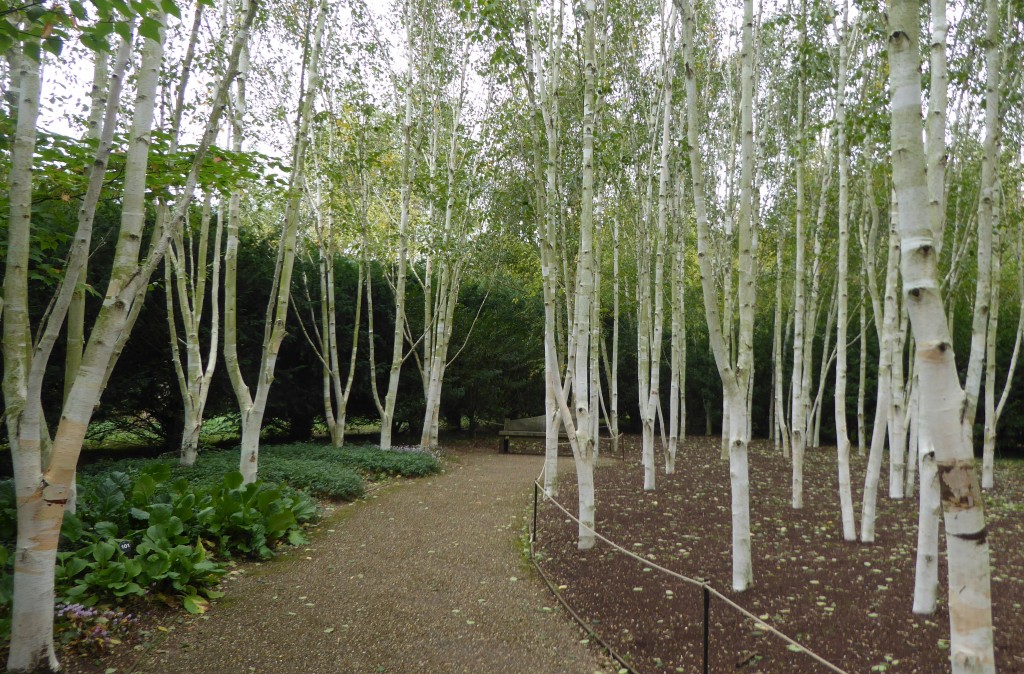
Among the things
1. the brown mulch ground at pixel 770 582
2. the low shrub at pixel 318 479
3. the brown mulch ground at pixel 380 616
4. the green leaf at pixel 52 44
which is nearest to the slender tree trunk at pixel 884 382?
the brown mulch ground at pixel 770 582

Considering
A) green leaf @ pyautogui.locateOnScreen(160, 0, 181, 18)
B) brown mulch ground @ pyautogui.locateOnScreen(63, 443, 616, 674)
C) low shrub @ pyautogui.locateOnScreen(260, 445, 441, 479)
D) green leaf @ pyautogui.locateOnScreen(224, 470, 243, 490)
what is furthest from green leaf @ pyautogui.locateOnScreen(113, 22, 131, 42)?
low shrub @ pyautogui.locateOnScreen(260, 445, 441, 479)

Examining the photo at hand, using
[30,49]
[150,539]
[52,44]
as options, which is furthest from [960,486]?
[150,539]

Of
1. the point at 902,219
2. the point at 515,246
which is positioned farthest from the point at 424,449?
the point at 902,219

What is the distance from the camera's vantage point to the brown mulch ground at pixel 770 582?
11.0 feet

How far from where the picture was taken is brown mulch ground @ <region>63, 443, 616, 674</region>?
11.4ft

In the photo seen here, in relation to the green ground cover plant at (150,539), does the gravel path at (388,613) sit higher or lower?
lower

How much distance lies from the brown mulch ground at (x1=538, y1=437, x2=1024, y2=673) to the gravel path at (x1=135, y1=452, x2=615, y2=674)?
15.8 inches

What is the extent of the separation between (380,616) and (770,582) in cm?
269

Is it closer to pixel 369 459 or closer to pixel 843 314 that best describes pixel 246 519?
pixel 369 459

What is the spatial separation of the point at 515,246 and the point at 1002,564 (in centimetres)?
1073

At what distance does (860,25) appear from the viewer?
654 cm

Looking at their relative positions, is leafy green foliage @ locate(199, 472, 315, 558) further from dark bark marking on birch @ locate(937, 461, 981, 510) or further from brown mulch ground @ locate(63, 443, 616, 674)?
dark bark marking on birch @ locate(937, 461, 981, 510)

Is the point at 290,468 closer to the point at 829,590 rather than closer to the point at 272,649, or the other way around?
the point at 272,649

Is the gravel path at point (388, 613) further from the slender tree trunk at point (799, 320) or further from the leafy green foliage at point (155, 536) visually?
the slender tree trunk at point (799, 320)
